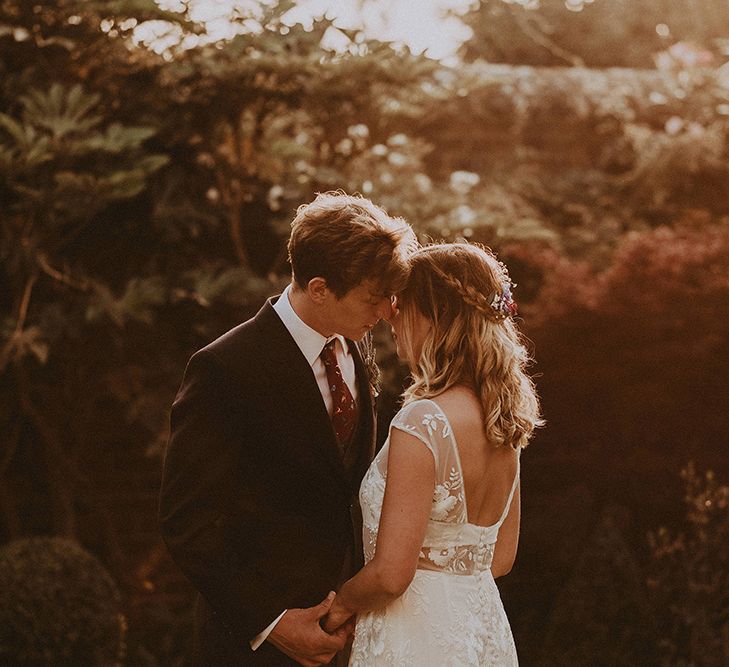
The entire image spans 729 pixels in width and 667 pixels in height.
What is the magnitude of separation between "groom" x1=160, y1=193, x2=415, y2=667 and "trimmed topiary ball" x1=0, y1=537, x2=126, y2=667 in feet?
8.23

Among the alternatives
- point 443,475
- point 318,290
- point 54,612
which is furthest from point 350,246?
point 54,612

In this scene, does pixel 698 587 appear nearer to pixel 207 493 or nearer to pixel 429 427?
pixel 429 427

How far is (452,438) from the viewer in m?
2.57

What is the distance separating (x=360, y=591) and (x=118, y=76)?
14.9ft

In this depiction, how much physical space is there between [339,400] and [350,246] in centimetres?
47

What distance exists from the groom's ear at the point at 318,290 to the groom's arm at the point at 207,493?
34 centimetres

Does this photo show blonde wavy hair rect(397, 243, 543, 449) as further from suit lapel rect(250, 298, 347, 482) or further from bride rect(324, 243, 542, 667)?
suit lapel rect(250, 298, 347, 482)

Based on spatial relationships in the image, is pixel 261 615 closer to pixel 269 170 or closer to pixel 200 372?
pixel 200 372

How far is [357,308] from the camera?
114 inches

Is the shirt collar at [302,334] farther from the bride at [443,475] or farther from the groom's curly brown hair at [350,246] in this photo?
the bride at [443,475]

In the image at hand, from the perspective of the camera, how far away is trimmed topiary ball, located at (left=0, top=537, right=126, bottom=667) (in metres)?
5.08

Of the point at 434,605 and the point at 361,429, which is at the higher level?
the point at 361,429

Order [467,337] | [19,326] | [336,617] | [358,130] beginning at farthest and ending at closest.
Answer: [358,130], [19,326], [336,617], [467,337]

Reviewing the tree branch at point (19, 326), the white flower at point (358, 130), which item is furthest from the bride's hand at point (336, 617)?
the white flower at point (358, 130)
